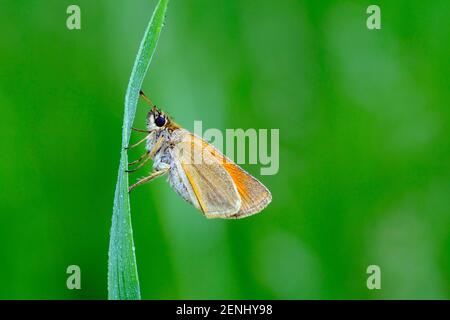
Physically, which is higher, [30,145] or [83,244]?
[30,145]

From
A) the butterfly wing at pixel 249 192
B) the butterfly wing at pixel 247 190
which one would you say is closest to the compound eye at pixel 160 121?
the butterfly wing at pixel 247 190

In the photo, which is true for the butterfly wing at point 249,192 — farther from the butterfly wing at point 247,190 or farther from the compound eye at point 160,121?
the compound eye at point 160,121

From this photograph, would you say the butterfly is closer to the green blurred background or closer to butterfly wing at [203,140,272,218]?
butterfly wing at [203,140,272,218]

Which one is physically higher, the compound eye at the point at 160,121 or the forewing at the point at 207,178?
the compound eye at the point at 160,121

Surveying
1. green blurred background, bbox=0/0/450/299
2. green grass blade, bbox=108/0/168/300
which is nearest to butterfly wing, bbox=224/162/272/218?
green blurred background, bbox=0/0/450/299

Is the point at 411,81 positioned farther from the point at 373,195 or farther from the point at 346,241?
the point at 346,241
